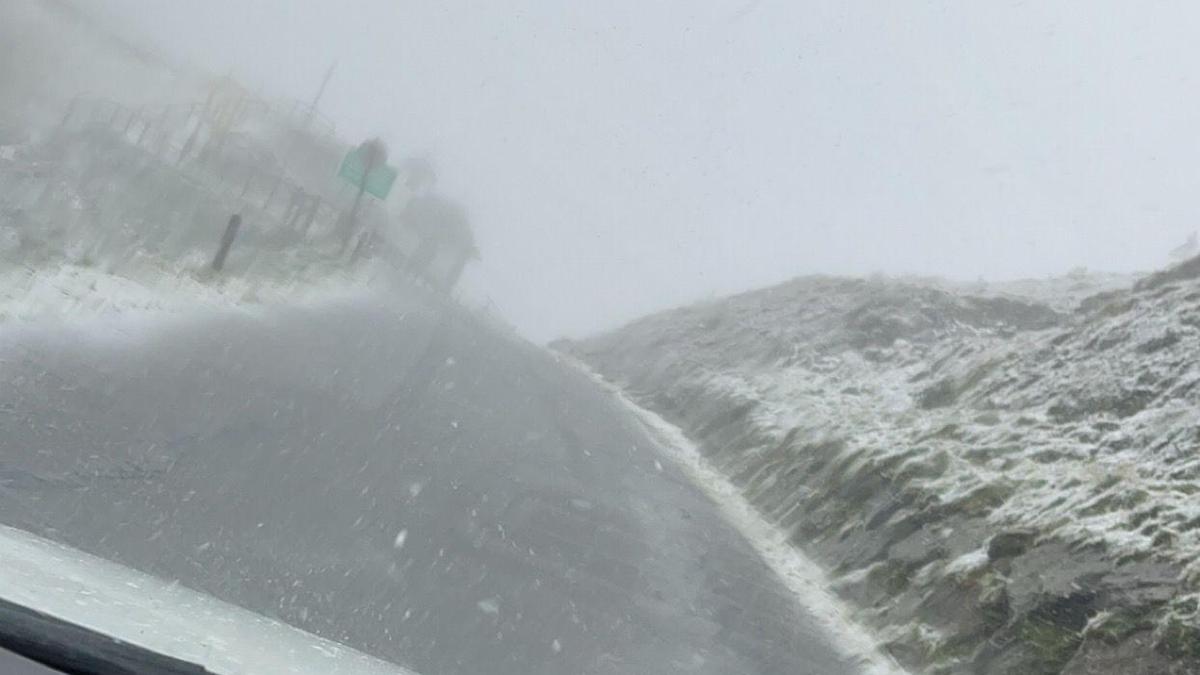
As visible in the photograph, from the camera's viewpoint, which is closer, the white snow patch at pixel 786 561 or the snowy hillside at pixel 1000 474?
the snowy hillside at pixel 1000 474

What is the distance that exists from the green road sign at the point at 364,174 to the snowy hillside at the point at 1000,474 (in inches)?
634

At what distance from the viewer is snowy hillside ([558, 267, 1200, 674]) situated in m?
9.40

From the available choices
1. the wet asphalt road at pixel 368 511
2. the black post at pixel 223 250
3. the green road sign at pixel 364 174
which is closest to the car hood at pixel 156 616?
the wet asphalt road at pixel 368 511

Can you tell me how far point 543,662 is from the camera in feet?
27.3

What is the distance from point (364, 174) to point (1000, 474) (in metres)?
28.4

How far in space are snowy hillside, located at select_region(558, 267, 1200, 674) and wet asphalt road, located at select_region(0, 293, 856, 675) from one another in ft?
3.82

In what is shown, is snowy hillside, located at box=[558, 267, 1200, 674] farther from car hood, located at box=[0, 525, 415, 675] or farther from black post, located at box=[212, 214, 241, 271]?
black post, located at box=[212, 214, 241, 271]

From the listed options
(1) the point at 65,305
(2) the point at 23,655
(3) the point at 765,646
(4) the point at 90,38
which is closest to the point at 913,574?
(3) the point at 765,646

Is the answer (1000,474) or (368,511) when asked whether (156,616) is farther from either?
(1000,474)

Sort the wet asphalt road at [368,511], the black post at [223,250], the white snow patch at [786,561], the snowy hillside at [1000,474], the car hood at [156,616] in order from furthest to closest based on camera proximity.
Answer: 1. the black post at [223,250]
2. the white snow patch at [786,561]
3. the snowy hillside at [1000,474]
4. the wet asphalt road at [368,511]
5. the car hood at [156,616]

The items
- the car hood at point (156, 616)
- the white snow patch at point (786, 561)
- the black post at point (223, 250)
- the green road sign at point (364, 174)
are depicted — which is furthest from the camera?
the green road sign at point (364, 174)

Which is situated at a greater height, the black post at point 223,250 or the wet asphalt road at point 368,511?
the black post at point 223,250

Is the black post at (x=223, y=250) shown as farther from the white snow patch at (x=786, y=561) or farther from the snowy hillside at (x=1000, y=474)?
the snowy hillside at (x=1000, y=474)

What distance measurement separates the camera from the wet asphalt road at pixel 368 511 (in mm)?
8008
